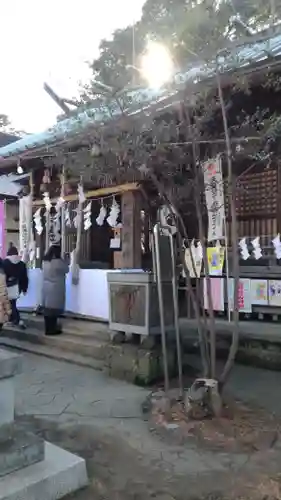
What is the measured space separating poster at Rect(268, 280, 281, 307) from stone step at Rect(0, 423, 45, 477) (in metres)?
5.30

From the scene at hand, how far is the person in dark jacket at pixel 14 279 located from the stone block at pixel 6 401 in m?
6.99

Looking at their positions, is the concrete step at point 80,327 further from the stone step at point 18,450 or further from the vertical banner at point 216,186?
the stone step at point 18,450

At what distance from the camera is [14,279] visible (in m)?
10.6

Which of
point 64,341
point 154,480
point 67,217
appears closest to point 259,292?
point 64,341

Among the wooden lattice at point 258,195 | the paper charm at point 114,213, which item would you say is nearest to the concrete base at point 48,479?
the wooden lattice at point 258,195

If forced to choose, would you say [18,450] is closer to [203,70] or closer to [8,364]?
[8,364]

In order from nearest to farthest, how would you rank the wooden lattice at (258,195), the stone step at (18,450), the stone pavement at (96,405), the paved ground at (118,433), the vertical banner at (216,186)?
the stone step at (18,450) → the paved ground at (118,433) → the stone pavement at (96,405) → the vertical banner at (216,186) → the wooden lattice at (258,195)

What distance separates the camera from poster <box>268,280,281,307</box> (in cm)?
787

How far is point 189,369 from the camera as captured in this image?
746 centimetres

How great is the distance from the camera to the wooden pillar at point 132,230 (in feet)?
32.8

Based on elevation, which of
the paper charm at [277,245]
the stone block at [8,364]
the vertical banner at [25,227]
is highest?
the vertical banner at [25,227]

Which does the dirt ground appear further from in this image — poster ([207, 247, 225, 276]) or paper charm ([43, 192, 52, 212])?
paper charm ([43, 192, 52, 212])

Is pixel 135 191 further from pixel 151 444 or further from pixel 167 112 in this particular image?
pixel 151 444

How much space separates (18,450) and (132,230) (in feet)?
22.3
